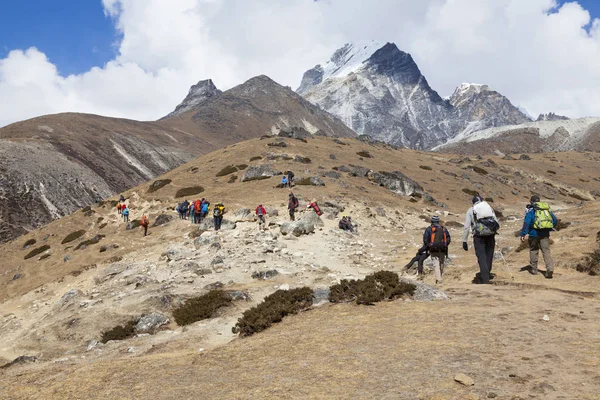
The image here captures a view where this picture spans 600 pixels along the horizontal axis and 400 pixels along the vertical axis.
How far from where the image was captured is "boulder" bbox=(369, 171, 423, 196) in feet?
151

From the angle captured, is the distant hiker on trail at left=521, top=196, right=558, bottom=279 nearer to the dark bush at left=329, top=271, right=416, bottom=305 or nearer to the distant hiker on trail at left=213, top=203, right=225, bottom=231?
the dark bush at left=329, top=271, right=416, bottom=305

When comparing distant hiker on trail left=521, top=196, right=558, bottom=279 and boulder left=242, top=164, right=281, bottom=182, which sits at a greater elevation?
boulder left=242, top=164, right=281, bottom=182

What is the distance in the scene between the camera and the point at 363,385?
5.91m

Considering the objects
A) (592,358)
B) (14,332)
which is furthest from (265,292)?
(14,332)

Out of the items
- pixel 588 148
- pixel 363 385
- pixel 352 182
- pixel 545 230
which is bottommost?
pixel 363 385

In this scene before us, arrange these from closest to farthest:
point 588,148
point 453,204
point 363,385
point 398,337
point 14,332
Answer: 1. point 363,385
2. point 398,337
3. point 14,332
4. point 453,204
5. point 588,148

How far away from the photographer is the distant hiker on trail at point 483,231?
12.1 m

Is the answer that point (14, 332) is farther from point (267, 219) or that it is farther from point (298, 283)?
point (267, 219)

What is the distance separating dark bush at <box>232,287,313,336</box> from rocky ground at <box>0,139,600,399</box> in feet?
1.07

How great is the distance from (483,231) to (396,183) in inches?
1376

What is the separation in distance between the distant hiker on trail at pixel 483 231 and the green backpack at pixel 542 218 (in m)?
1.18

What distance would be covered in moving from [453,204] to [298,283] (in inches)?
1416

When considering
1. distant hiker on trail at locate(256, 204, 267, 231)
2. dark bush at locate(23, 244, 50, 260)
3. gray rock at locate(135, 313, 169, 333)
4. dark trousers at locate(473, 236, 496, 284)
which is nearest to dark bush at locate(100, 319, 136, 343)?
gray rock at locate(135, 313, 169, 333)

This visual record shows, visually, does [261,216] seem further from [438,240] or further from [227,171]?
[227,171]
